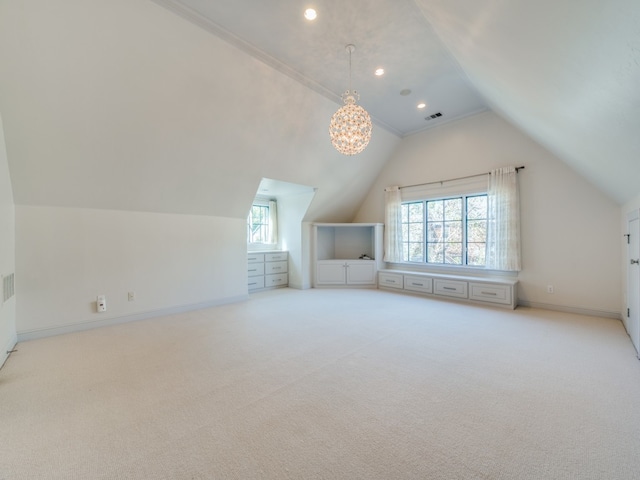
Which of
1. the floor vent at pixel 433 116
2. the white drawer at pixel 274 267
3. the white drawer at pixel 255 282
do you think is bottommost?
the white drawer at pixel 255 282

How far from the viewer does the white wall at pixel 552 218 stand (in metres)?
4.08

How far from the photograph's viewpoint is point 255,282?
249 inches

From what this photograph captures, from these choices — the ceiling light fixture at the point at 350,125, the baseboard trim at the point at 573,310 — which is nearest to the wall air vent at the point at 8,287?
the ceiling light fixture at the point at 350,125

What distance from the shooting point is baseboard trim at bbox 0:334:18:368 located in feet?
8.84

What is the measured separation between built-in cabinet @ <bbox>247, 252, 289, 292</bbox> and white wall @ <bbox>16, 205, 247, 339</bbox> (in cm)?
96

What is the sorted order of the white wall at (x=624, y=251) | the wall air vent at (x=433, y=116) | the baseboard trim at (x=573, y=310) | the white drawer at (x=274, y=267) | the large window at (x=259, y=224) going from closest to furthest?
the white wall at (x=624, y=251)
the baseboard trim at (x=573, y=310)
the wall air vent at (x=433, y=116)
the white drawer at (x=274, y=267)
the large window at (x=259, y=224)

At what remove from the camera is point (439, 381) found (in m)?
2.31

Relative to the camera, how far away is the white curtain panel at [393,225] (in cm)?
643

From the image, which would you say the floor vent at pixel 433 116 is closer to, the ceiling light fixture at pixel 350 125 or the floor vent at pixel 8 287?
the ceiling light fixture at pixel 350 125

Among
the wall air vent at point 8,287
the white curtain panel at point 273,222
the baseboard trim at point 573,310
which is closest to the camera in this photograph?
the wall air vent at point 8,287

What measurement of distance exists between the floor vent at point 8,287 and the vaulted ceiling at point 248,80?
3.05 ft

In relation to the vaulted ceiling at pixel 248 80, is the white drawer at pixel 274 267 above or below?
below

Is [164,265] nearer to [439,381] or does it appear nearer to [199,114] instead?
[199,114]

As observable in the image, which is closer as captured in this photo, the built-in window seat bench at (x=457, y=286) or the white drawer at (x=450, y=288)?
the built-in window seat bench at (x=457, y=286)
